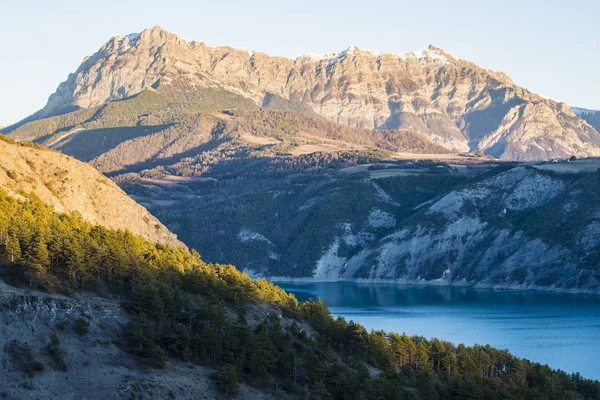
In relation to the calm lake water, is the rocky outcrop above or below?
above

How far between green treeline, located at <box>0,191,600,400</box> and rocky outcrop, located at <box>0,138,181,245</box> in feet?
24.4

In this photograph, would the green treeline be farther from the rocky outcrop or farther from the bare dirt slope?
the rocky outcrop

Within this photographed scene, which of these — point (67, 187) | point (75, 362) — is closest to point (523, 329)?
point (67, 187)

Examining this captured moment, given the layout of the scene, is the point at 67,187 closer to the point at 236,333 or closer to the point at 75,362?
the point at 236,333

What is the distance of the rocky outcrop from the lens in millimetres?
118500

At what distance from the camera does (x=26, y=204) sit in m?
106

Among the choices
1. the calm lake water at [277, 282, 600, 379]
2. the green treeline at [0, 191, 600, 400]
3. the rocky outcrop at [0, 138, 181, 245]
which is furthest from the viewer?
the calm lake water at [277, 282, 600, 379]

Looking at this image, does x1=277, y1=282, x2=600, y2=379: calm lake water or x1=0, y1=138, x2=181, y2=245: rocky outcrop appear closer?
x1=0, y1=138, x2=181, y2=245: rocky outcrop

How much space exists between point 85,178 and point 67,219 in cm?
2748

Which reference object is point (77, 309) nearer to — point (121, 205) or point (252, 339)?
point (252, 339)

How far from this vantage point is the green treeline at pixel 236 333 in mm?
84000

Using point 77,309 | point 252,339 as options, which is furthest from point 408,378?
point 77,309

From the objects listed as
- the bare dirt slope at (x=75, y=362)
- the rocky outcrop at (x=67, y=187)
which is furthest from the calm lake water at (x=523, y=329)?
the bare dirt slope at (x=75, y=362)

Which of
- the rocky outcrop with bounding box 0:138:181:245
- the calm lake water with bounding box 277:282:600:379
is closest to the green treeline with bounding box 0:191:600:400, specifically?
the rocky outcrop with bounding box 0:138:181:245
